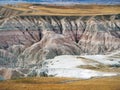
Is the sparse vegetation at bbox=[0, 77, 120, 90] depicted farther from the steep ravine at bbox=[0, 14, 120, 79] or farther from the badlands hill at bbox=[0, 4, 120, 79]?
the steep ravine at bbox=[0, 14, 120, 79]

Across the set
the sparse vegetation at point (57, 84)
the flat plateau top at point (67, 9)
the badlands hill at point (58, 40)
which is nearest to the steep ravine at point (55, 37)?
the badlands hill at point (58, 40)

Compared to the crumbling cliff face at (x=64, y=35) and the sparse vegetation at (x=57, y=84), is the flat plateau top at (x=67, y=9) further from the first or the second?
the sparse vegetation at (x=57, y=84)

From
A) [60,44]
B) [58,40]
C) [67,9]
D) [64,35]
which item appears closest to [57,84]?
[60,44]

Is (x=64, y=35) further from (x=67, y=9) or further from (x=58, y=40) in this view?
(x=67, y=9)

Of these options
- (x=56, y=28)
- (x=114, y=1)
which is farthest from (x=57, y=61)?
(x=114, y=1)

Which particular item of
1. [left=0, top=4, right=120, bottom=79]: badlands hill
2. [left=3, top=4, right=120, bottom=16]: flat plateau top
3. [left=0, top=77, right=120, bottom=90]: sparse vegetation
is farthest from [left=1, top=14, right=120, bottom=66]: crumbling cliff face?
[left=0, top=77, right=120, bottom=90]: sparse vegetation

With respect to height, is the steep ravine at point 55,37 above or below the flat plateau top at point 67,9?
below

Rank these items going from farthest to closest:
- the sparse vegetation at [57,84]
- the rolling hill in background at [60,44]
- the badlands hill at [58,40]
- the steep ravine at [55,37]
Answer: the steep ravine at [55,37] → the badlands hill at [58,40] → the rolling hill in background at [60,44] → the sparse vegetation at [57,84]

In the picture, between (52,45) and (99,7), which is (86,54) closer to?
(52,45)
